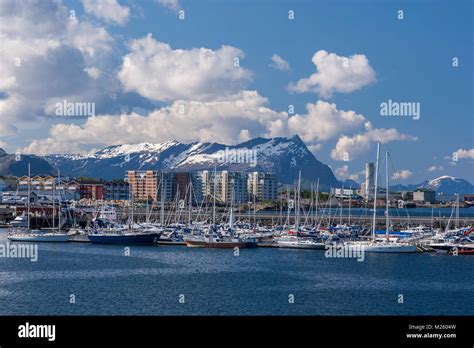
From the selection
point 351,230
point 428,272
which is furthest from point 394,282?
point 351,230

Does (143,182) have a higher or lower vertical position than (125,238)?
higher

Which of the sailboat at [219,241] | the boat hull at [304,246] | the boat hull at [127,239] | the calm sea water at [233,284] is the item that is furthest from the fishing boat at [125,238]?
the boat hull at [304,246]

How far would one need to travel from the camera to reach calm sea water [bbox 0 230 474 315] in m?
25.5

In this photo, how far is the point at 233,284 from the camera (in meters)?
31.6

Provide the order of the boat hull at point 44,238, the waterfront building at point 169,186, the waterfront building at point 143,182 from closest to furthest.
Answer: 1. the boat hull at point 44,238
2. the waterfront building at point 143,182
3. the waterfront building at point 169,186

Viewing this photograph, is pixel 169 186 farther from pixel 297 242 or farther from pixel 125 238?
pixel 297 242

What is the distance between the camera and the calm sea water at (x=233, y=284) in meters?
25.5

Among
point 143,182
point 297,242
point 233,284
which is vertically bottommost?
point 233,284

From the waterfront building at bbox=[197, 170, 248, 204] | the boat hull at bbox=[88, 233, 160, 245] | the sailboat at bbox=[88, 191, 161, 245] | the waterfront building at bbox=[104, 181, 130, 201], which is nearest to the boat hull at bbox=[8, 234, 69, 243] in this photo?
the sailboat at bbox=[88, 191, 161, 245]

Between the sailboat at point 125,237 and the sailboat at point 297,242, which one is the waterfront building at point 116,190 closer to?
the sailboat at point 125,237

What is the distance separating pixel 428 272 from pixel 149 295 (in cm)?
1673

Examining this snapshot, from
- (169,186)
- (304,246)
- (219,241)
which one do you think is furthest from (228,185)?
(304,246)
